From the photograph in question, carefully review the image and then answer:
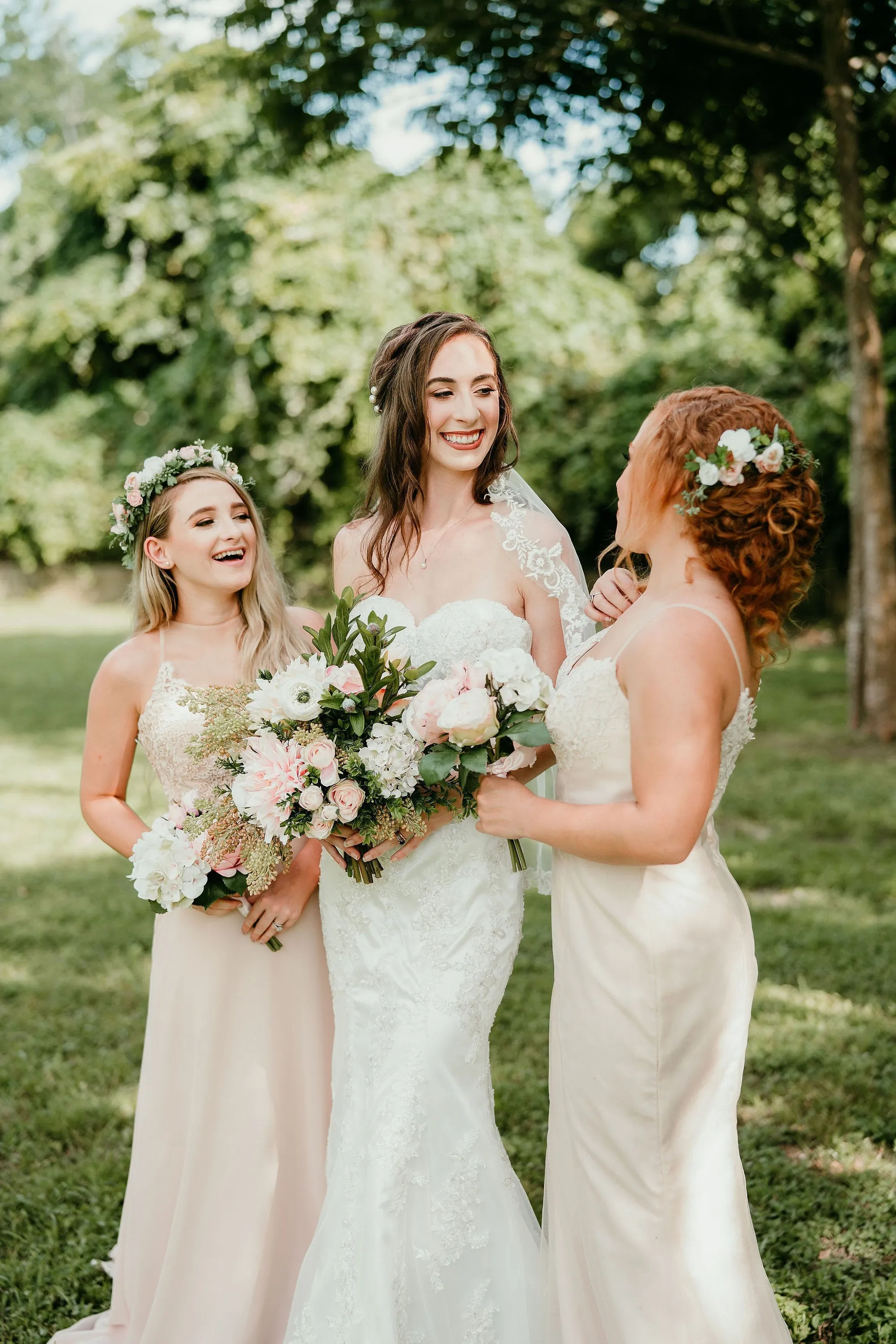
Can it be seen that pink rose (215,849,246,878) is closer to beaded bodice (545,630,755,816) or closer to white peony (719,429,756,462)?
beaded bodice (545,630,755,816)

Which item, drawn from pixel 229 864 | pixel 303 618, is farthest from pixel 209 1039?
pixel 303 618

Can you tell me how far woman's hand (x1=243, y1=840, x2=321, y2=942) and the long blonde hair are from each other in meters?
0.54

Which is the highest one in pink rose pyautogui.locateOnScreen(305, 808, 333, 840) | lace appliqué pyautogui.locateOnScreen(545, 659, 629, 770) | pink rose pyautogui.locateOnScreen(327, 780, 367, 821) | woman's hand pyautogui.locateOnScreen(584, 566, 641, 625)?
woman's hand pyautogui.locateOnScreen(584, 566, 641, 625)

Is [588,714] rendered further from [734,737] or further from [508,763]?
[734,737]

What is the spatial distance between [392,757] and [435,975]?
678 millimetres

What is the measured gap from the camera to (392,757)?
2436 millimetres

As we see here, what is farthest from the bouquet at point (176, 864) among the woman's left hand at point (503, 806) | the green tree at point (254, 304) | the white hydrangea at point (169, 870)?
the green tree at point (254, 304)

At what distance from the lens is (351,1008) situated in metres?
2.90

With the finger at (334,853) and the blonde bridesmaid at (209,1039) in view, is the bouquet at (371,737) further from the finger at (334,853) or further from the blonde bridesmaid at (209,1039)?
the blonde bridesmaid at (209,1039)

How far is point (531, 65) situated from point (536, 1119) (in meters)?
7.85

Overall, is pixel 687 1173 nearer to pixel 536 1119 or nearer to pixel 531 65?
pixel 536 1119

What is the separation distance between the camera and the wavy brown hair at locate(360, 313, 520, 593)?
3.23 meters

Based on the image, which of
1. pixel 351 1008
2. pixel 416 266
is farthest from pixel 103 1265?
pixel 416 266

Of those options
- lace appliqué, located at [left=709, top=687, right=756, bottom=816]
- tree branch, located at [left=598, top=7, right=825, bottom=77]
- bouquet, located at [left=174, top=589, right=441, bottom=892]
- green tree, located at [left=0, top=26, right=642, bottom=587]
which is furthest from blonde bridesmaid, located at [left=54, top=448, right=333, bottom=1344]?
green tree, located at [left=0, top=26, right=642, bottom=587]
